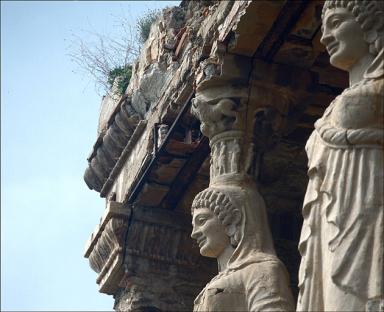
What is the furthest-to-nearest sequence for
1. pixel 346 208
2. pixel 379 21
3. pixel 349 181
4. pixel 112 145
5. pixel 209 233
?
pixel 112 145 < pixel 209 233 < pixel 379 21 < pixel 349 181 < pixel 346 208

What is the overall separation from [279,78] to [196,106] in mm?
633

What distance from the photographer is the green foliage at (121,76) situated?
1574cm

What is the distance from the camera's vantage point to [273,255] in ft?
38.7

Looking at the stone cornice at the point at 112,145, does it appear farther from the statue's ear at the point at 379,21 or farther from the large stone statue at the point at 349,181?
the statue's ear at the point at 379,21

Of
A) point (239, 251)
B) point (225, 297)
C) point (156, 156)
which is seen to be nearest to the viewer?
point (225, 297)

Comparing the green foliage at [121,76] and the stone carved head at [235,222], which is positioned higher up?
the green foliage at [121,76]

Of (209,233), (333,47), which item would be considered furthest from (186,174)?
(333,47)

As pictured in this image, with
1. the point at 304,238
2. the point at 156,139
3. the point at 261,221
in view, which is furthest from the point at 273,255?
the point at 156,139

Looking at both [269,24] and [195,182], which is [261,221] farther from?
[195,182]

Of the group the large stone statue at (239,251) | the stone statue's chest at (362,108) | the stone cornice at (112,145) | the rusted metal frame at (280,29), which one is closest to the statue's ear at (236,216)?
the large stone statue at (239,251)

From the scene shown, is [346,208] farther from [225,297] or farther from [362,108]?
[225,297]

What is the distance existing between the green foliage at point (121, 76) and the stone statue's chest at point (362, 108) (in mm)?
5618

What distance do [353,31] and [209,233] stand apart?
88.5 inches

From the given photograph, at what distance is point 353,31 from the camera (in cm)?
1049
